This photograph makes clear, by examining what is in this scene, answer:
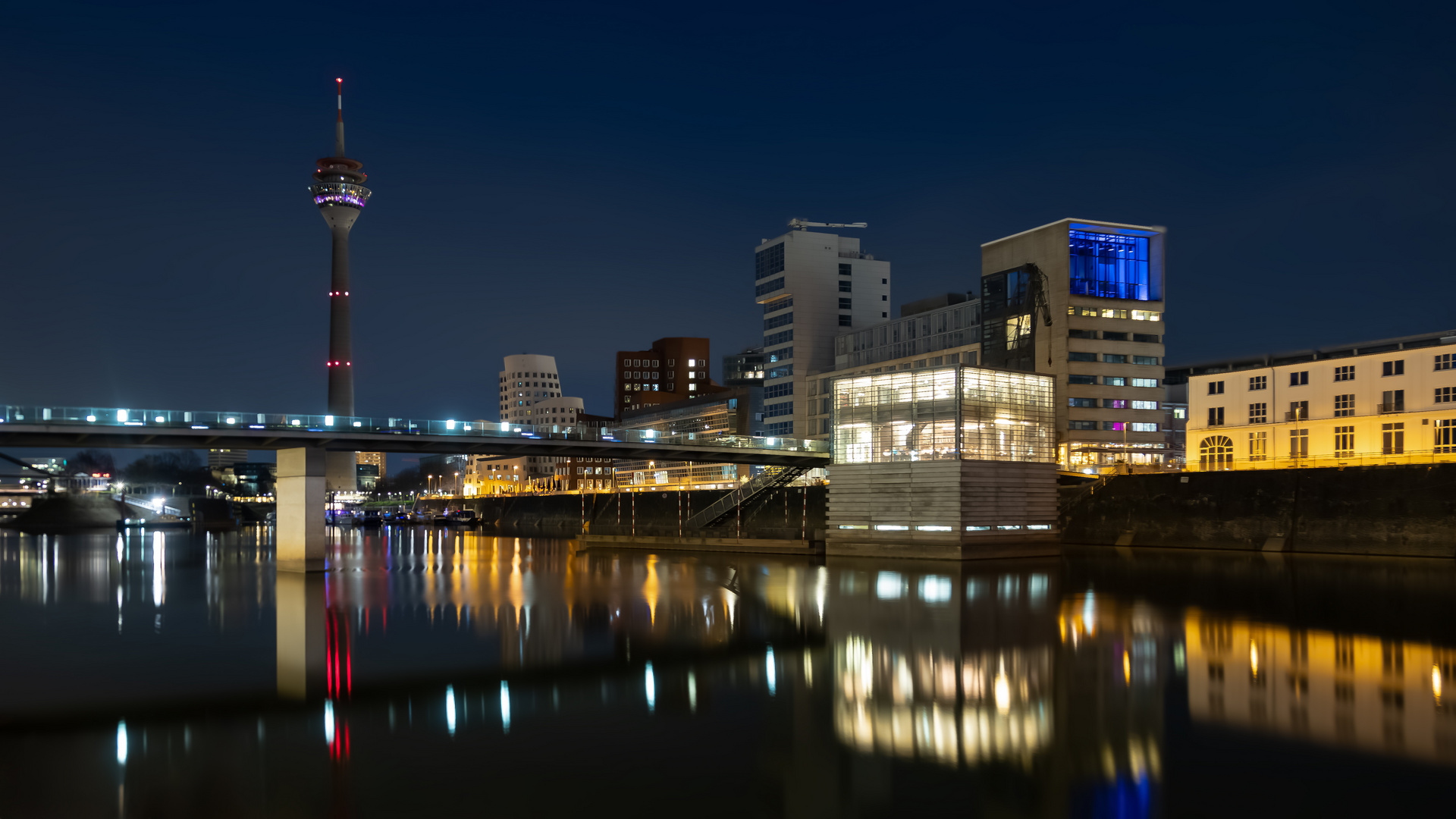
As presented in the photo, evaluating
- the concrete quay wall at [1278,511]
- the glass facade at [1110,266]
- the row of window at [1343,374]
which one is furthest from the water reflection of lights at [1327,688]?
the glass facade at [1110,266]

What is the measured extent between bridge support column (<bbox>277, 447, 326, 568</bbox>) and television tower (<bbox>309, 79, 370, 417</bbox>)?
360ft

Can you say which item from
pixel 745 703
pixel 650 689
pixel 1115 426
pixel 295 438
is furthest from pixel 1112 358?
pixel 745 703

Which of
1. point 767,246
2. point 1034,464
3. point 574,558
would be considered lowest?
point 574,558

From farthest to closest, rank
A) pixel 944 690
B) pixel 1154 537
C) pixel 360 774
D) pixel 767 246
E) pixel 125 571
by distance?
1. pixel 767 246
2. pixel 1154 537
3. pixel 125 571
4. pixel 944 690
5. pixel 360 774

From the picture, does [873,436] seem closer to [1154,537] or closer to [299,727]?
[1154,537]

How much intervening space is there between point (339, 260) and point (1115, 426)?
420 ft

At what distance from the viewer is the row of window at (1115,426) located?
109 metres

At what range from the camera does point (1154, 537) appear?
77875 millimetres

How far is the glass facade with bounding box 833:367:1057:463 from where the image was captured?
227 feet

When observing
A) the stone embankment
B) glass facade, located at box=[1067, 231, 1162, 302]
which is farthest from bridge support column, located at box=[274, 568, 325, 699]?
glass facade, located at box=[1067, 231, 1162, 302]

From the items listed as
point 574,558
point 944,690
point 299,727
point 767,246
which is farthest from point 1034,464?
point 767,246

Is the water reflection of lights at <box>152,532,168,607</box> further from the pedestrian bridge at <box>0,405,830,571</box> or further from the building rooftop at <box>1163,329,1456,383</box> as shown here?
the building rooftop at <box>1163,329,1456,383</box>

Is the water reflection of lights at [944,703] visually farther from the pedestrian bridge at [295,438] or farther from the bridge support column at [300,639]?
the pedestrian bridge at [295,438]

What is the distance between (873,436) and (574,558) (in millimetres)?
25918
